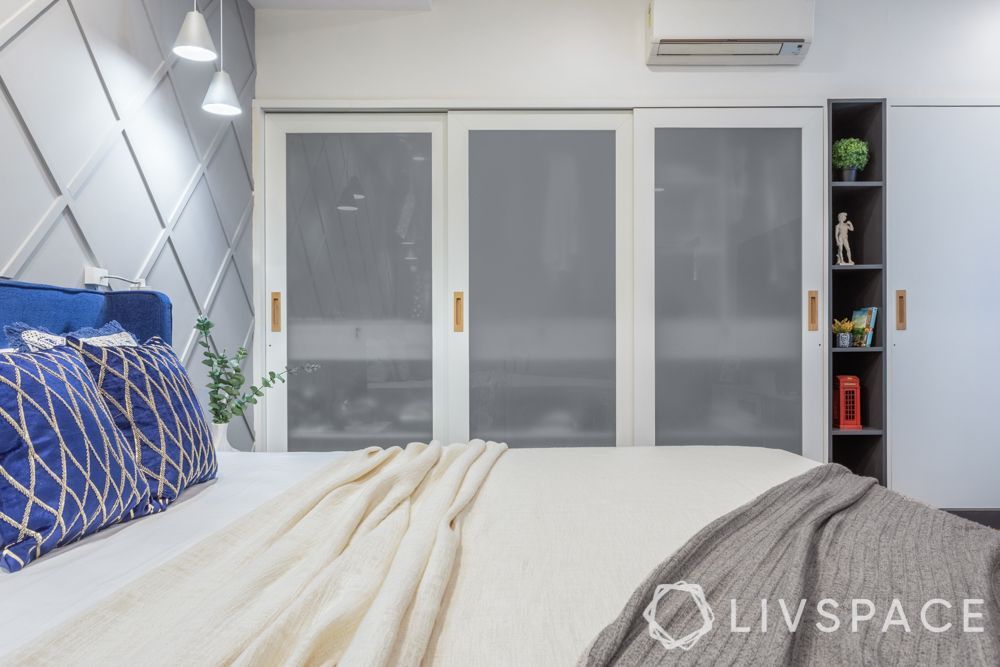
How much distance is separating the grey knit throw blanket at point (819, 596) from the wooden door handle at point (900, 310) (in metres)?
2.12

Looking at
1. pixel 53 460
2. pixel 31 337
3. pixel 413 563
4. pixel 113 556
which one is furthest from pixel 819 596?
pixel 31 337

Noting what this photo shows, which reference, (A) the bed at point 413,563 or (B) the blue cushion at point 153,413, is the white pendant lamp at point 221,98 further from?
(B) the blue cushion at point 153,413

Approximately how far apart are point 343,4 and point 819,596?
10.1 ft

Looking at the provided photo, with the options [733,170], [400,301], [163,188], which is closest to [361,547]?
[163,188]

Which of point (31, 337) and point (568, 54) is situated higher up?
point (568, 54)

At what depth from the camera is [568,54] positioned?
2.96 metres

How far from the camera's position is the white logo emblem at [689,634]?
2.20 ft

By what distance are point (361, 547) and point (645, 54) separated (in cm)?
282

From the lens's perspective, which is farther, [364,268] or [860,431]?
[364,268]

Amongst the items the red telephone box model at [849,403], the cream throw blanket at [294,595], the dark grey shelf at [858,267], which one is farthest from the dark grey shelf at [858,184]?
the cream throw blanket at [294,595]

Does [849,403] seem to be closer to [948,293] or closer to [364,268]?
[948,293]

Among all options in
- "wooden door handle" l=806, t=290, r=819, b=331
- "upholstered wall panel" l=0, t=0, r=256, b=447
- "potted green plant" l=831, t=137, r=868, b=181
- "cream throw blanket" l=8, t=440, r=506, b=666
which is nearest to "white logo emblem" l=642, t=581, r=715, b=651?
"cream throw blanket" l=8, t=440, r=506, b=666

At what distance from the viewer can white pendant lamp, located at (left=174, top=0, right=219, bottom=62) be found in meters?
1.90

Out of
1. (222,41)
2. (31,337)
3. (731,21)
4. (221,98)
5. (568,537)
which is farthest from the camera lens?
(731,21)
